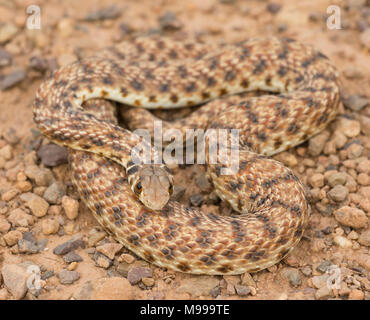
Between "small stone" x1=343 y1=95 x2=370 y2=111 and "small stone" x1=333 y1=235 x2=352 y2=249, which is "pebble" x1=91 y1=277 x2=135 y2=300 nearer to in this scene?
"small stone" x1=333 y1=235 x2=352 y2=249

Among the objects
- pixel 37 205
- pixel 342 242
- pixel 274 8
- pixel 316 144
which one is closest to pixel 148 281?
pixel 37 205

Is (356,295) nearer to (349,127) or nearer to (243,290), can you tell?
(243,290)

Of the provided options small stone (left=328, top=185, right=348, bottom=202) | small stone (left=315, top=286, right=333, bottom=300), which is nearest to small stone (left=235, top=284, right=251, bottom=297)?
small stone (left=315, top=286, right=333, bottom=300)

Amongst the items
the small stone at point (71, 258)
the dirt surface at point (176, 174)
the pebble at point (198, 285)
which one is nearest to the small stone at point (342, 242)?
the dirt surface at point (176, 174)

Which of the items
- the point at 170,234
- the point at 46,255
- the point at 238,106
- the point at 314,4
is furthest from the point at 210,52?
the point at 46,255
